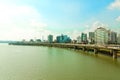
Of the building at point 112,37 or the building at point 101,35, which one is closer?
the building at point 101,35

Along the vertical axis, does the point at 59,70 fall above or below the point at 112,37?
below

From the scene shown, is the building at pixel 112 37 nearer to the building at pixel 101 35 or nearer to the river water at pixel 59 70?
the building at pixel 101 35

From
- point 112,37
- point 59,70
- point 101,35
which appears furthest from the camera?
point 112,37

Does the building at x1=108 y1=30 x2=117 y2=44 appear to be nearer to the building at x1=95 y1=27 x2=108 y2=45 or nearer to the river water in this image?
the building at x1=95 y1=27 x2=108 y2=45

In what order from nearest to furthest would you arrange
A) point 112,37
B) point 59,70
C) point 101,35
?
point 59,70, point 101,35, point 112,37

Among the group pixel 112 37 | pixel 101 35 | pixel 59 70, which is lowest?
pixel 59 70

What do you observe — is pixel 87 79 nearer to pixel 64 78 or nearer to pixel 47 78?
pixel 64 78

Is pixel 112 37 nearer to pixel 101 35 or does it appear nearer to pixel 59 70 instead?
pixel 101 35

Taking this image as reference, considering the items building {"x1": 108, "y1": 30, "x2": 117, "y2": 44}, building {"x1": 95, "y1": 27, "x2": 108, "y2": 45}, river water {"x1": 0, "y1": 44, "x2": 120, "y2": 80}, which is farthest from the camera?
building {"x1": 108, "y1": 30, "x2": 117, "y2": 44}

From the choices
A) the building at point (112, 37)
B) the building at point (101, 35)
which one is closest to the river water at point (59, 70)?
the building at point (101, 35)

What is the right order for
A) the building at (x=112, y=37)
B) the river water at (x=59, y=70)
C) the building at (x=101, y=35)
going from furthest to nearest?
the building at (x=112, y=37)
the building at (x=101, y=35)
the river water at (x=59, y=70)

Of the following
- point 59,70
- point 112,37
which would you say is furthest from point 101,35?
point 59,70

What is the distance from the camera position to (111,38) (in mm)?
190500

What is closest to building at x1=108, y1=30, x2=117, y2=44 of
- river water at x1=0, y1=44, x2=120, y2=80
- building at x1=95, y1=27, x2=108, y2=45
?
building at x1=95, y1=27, x2=108, y2=45
